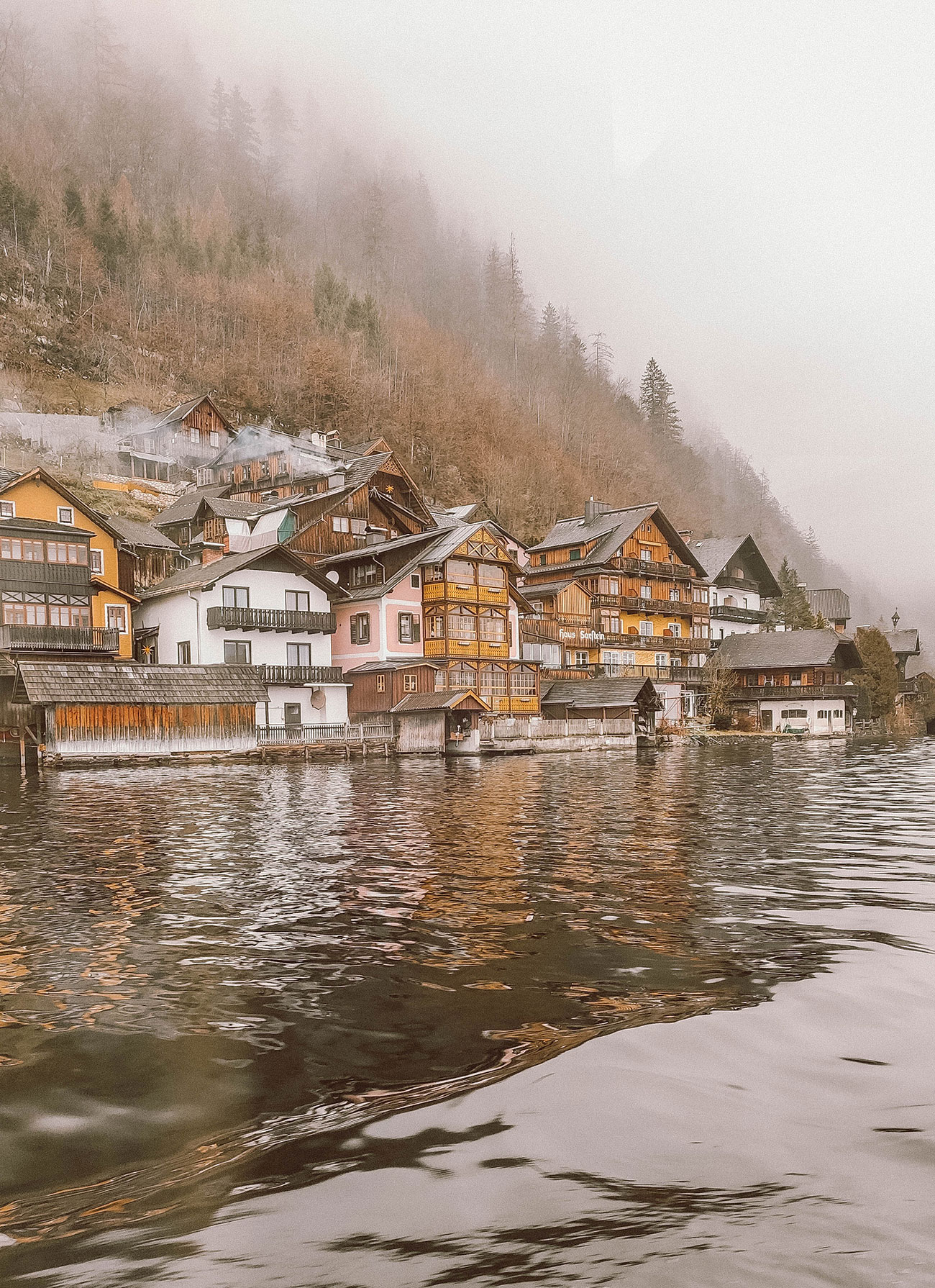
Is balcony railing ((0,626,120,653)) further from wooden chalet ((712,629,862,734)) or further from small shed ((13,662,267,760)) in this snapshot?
wooden chalet ((712,629,862,734))

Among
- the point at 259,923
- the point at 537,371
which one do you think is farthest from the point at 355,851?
the point at 537,371

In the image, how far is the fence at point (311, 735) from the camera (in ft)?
177

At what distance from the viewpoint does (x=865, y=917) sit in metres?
12.7

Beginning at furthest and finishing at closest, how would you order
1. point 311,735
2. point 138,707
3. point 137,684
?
point 311,735 → point 137,684 → point 138,707

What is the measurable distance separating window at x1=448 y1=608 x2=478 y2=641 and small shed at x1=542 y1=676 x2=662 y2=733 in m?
9.60

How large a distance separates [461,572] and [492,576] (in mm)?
2940

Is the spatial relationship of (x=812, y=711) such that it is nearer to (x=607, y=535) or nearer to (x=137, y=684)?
(x=607, y=535)

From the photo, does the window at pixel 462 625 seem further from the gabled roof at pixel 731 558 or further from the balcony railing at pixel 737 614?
the balcony railing at pixel 737 614

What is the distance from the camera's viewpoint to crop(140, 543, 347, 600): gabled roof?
5728 centimetres

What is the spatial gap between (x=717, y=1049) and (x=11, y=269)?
134516 millimetres

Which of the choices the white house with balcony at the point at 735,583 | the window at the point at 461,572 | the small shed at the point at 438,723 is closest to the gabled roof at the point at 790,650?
the white house with balcony at the point at 735,583

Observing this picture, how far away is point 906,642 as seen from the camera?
121188 millimetres

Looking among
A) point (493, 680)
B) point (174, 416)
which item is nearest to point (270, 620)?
point (493, 680)

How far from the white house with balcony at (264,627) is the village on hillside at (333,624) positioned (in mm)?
142
